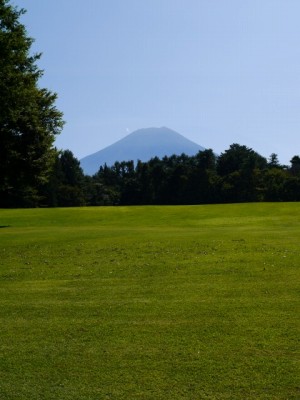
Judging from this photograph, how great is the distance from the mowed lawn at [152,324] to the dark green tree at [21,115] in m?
13.8

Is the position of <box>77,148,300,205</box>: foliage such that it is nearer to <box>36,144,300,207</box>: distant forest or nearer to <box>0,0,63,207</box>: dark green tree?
<box>36,144,300,207</box>: distant forest

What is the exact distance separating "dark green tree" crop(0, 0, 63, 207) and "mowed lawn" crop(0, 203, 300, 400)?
544 inches

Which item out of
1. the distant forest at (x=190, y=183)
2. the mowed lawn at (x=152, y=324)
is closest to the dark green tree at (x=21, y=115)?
the mowed lawn at (x=152, y=324)

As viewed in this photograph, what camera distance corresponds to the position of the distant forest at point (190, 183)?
10406 centimetres

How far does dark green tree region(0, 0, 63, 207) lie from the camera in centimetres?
2725

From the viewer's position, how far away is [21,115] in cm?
3531

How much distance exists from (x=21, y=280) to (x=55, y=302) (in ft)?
11.5

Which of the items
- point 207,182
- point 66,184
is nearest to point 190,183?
point 207,182

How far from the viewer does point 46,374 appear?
6.37 meters

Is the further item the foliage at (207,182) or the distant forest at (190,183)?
the distant forest at (190,183)

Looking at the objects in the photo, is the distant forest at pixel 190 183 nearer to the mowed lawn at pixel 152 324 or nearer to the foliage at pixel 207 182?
the foliage at pixel 207 182

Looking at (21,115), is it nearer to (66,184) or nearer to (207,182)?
(207,182)

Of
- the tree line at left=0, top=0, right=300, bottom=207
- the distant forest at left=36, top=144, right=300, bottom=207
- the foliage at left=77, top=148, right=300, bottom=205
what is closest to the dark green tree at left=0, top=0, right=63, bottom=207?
the tree line at left=0, top=0, right=300, bottom=207

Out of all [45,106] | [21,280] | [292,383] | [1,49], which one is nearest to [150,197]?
[45,106]
